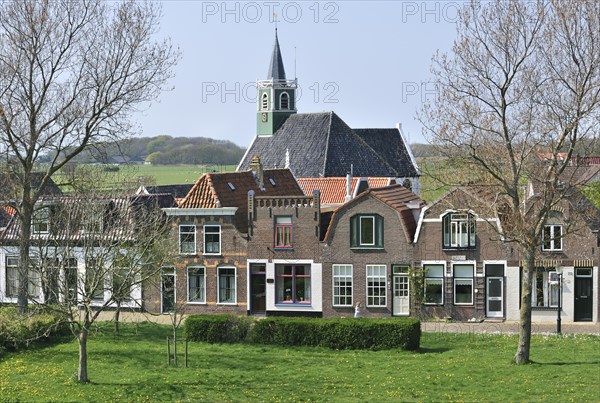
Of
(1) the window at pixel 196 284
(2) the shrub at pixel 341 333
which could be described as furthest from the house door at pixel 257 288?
(2) the shrub at pixel 341 333

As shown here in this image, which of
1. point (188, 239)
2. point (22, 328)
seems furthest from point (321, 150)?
point (22, 328)

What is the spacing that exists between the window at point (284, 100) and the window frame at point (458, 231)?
44130 millimetres

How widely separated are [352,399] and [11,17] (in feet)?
61.6

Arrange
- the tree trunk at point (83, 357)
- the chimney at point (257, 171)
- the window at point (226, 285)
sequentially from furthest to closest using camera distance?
the chimney at point (257, 171) < the window at point (226, 285) < the tree trunk at point (83, 357)

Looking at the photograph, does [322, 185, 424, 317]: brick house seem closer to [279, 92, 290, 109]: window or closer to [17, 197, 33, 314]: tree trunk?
[17, 197, 33, 314]: tree trunk

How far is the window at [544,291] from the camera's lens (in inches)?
1538

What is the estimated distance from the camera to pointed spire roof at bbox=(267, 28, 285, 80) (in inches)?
3371

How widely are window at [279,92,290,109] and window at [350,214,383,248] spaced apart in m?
43.0

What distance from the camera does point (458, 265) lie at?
1558 inches

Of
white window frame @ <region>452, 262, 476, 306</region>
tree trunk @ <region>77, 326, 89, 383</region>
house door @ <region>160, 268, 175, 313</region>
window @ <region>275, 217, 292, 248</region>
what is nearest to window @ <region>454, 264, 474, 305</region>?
white window frame @ <region>452, 262, 476, 306</region>

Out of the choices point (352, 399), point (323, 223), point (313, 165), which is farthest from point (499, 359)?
point (313, 165)

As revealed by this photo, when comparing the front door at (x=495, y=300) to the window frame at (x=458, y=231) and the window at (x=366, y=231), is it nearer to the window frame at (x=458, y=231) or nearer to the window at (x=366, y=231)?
the window frame at (x=458, y=231)

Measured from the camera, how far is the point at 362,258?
40.3 meters

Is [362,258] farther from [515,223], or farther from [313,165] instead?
[313,165]
